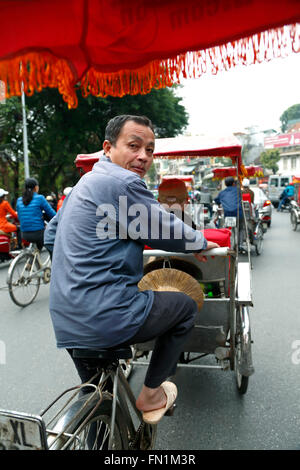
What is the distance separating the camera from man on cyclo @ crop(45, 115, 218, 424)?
1601 mm

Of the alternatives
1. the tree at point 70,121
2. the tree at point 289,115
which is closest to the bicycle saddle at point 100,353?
the tree at point 70,121

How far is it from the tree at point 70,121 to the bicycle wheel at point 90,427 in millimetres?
13014

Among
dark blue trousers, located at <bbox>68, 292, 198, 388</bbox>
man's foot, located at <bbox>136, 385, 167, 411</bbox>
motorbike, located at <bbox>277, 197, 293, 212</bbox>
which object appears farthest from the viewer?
motorbike, located at <bbox>277, 197, 293, 212</bbox>

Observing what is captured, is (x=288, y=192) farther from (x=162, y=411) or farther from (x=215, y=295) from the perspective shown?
(x=162, y=411)

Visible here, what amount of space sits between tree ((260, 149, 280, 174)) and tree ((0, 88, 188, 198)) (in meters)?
34.5

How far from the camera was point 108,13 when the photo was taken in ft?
5.62

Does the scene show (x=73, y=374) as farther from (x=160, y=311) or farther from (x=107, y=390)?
(x=160, y=311)

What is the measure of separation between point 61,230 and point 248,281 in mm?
1746

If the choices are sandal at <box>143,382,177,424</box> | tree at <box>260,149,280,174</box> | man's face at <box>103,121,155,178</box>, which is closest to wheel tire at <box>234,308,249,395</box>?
sandal at <box>143,382,177,424</box>

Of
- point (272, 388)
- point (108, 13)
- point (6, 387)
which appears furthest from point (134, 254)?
point (6, 387)

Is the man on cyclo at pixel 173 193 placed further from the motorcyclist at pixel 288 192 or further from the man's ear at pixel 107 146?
the motorcyclist at pixel 288 192

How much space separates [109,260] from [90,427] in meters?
0.75

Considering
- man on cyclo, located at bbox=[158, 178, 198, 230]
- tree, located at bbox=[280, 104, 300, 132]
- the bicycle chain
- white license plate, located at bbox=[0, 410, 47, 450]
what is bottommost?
the bicycle chain

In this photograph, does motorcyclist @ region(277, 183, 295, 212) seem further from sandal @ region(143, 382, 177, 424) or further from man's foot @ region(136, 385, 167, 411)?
man's foot @ region(136, 385, 167, 411)
